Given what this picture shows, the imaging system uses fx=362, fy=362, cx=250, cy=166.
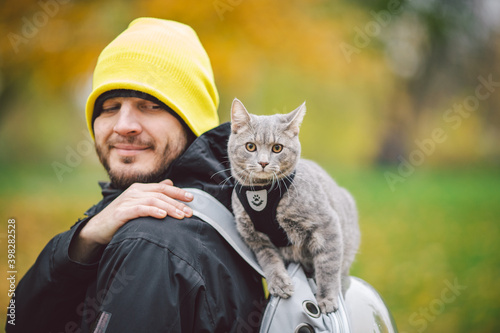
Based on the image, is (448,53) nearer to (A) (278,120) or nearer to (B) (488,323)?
(B) (488,323)

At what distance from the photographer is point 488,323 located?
3887mm

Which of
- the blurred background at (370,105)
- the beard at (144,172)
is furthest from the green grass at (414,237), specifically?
the beard at (144,172)

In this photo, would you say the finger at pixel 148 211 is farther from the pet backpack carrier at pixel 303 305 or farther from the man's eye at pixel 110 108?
the man's eye at pixel 110 108

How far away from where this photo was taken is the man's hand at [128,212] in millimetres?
1479

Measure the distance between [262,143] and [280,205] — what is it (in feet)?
1.22

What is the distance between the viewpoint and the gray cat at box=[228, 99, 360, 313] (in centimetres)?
174

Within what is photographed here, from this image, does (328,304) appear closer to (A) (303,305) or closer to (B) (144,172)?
(A) (303,305)

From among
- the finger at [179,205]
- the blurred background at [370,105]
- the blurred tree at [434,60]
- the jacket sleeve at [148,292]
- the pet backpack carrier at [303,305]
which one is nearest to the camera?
the jacket sleeve at [148,292]

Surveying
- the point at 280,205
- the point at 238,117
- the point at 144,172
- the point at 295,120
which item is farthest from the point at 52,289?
the point at 295,120

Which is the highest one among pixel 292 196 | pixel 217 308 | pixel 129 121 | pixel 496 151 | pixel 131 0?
pixel 131 0

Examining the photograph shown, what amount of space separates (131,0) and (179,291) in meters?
5.27

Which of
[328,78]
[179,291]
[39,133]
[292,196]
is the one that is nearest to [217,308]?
[179,291]

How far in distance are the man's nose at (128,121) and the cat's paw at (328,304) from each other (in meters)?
1.19

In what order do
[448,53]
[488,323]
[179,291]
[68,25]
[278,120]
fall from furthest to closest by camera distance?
[448,53]
[68,25]
[488,323]
[278,120]
[179,291]
